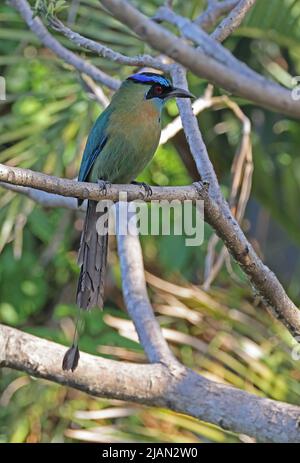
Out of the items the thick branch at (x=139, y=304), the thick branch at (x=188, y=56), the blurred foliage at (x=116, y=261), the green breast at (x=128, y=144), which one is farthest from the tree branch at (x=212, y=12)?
the thick branch at (x=188, y=56)

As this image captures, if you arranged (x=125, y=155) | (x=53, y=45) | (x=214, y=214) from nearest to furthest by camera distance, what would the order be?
(x=214, y=214) < (x=125, y=155) < (x=53, y=45)

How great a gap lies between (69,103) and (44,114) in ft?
0.44

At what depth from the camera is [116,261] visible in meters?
4.29

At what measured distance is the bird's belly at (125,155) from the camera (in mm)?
2881

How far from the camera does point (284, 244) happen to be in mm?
4699

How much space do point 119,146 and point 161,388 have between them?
0.81 meters

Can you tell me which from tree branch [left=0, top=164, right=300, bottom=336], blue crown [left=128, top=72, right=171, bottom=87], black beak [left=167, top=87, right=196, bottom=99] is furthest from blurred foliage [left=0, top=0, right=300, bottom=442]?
tree branch [left=0, top=164, right=300, bottom=336]

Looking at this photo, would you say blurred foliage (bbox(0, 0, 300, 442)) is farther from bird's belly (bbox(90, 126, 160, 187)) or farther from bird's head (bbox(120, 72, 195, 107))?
bird's belly (bbox(90, 126, 160, 187))

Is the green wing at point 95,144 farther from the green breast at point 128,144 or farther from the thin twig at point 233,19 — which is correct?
the thin twig at point 233,19

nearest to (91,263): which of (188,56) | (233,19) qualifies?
(233,19)

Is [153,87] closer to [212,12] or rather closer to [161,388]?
[212,12]

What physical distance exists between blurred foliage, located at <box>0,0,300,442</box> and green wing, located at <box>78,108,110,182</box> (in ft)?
2.57

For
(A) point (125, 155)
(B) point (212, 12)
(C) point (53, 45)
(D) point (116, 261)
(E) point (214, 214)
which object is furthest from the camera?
(D) point (116, 261)

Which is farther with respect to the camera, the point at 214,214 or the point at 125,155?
the point at 125,155
